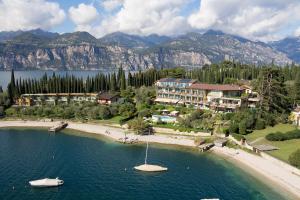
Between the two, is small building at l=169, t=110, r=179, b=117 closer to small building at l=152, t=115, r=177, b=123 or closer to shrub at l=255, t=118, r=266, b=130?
small building at l=152, t=115, r=177, b=123

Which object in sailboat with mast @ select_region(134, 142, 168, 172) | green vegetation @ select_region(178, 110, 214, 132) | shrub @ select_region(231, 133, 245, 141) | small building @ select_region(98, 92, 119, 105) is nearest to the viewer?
sailboat with mast @ select_region(134, 142, 168, 172)

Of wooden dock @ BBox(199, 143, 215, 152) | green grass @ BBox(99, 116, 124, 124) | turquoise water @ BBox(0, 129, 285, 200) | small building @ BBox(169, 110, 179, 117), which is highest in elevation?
small building @ BBox(169, 110, 179, 117)

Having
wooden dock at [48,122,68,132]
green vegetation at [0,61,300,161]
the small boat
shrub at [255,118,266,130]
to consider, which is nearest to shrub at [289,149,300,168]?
green vegetation at [0,61,300,161]

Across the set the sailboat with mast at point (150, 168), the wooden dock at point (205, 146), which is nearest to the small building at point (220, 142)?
the wooden dock at point (205, 146)

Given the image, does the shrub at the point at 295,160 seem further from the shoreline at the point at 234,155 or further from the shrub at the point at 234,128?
the shrub at the point at 234,128

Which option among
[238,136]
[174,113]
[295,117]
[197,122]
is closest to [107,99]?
[174,113]

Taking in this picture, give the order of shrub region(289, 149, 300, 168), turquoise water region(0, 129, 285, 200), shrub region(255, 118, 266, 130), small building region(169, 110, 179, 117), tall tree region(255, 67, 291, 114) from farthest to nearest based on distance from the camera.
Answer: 1. small building region(169, 110, 179, 117)
2. tall tree region(255, 67, 291, 114)
3. shrub region(255, 118, 266, 130)
4. shrub region(289, 149, 300, 168)
5. turquoise water region(0, 129, 285, 200)

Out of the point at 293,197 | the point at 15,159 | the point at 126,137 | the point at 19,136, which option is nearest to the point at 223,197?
the point at 293,197
